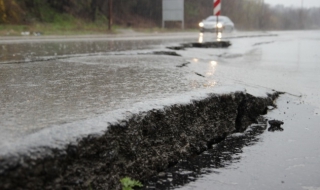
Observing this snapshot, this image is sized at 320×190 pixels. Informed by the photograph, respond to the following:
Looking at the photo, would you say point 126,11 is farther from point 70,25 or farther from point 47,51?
point 47,51

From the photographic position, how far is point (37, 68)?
3.90 meters

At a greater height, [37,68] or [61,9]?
[61,9]

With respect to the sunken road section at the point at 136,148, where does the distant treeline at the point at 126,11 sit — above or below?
above

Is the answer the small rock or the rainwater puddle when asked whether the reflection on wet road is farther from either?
the rainwater puddle

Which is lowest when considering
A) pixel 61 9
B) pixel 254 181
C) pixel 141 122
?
pixel 254 181

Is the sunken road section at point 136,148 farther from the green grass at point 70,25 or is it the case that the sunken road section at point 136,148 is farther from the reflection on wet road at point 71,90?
the green grass at point 70,25

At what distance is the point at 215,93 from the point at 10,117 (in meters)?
1.32

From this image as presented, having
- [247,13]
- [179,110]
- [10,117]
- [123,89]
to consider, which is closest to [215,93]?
[179,110]

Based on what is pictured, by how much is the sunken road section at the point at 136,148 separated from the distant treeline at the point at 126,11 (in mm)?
17210

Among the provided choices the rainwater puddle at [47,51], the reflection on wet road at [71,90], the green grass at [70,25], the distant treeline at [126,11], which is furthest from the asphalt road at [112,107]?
the distant treeline at [126,11]

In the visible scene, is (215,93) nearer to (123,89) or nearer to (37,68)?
(123,89)

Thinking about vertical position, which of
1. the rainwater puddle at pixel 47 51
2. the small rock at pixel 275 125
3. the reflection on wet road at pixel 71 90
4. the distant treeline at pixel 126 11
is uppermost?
the distant treeline at pixel 126 11

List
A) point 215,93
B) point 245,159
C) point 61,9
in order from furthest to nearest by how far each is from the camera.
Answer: point 61,9 → point 215,93 → point 245,159

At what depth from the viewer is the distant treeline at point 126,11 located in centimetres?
1906
